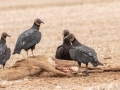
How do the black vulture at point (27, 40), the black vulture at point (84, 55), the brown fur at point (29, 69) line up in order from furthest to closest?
the black vulture at point (27, 40)
the brown fur at point (29, 69)
the black vulture at point (84, 55)

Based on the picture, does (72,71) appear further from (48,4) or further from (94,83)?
(48,4)

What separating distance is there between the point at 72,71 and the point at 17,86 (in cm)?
151

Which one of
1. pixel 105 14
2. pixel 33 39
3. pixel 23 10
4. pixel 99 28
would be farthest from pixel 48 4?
pixel 33 39

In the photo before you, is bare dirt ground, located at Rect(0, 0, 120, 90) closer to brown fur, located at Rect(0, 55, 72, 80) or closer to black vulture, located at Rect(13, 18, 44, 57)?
brown fur, located at Rect(0, 55, 72, 80)

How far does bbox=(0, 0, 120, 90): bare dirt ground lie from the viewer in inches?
359

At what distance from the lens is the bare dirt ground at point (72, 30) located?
911 cm

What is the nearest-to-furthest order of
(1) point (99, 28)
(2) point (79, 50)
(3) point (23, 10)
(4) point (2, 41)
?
(2) point (79, 50) < (4) point (2, 41) < (1) point (99, 28) < (3) point (23, 10)

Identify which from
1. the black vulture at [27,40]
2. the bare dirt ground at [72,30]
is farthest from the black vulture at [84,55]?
the black vulture at [27,40]

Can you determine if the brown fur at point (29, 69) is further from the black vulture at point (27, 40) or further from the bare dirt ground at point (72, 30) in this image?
the black vulture at point (27, 40)

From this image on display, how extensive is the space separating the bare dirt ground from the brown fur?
5.5 inches

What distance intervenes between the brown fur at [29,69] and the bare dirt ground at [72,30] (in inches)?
5.5

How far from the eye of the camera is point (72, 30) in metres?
21.0

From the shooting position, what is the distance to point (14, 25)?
2364 centimetres

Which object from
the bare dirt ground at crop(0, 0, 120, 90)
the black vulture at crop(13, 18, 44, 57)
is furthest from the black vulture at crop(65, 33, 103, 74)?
the black vulture at crop(13, 18, 44, 57)
